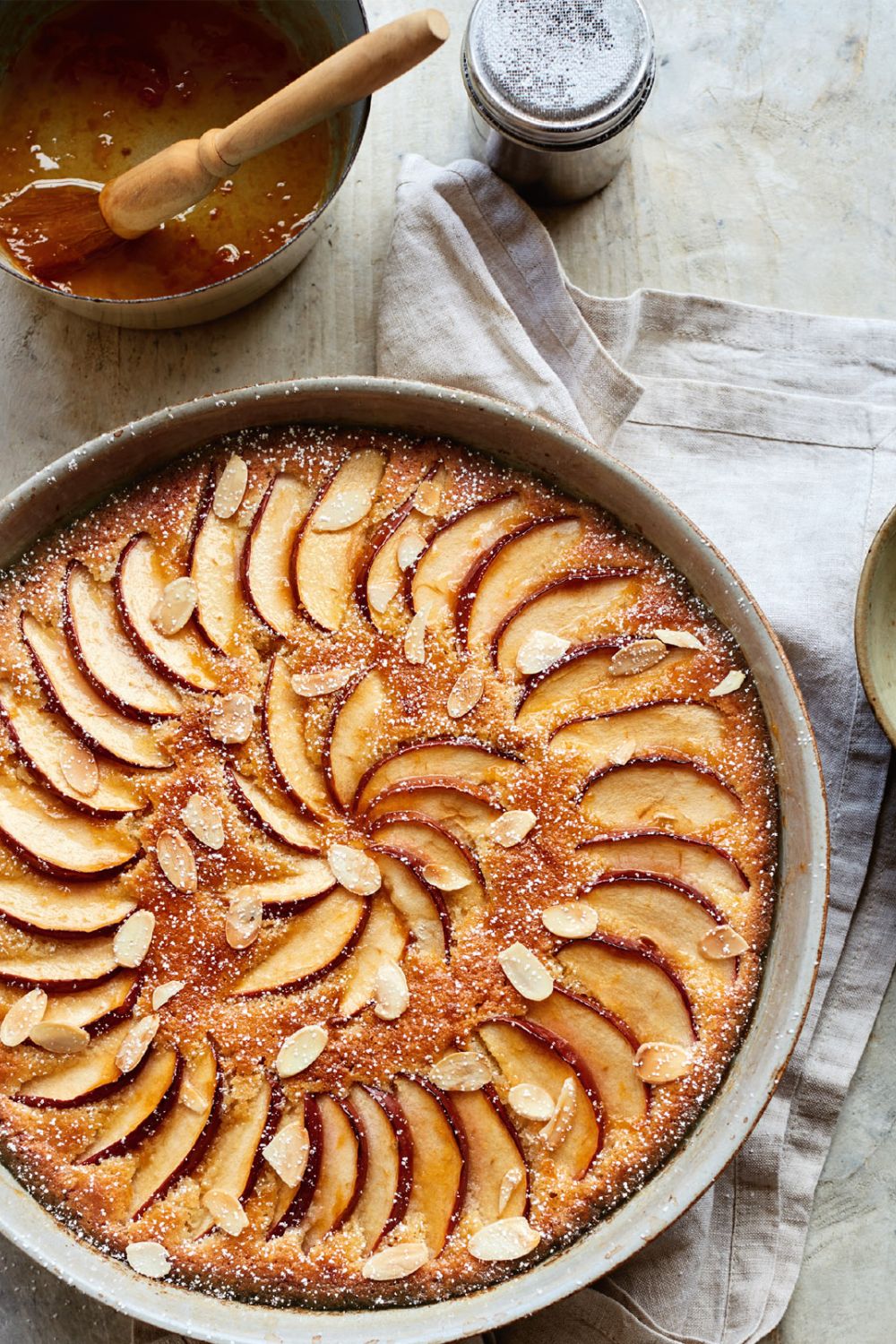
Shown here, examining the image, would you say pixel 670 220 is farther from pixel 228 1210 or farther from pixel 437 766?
pixel 228 1210

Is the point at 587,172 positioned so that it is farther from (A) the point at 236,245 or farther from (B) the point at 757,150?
(A) the point at 236,245

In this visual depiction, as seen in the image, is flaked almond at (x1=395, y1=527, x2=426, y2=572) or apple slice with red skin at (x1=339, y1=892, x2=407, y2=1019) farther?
flaked almond at (x1=395, y1=527, x2=426, y2=572)

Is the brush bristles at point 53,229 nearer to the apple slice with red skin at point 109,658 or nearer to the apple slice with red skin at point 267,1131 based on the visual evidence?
the apple slice with red skin at point 109,658

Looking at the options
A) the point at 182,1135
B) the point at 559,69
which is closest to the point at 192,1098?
the point at 182,1135

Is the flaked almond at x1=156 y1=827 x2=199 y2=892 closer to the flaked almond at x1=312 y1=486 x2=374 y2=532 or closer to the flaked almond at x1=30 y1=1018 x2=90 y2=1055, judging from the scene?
the flaked almond at x1=30 y1=1018 x2=90 y2=1055

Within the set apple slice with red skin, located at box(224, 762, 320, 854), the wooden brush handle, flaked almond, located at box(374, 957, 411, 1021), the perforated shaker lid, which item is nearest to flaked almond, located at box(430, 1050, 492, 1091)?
flaked almond, located at box(374, 957, 411, 1021)

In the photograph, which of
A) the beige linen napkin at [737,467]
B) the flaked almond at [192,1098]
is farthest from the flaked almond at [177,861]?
the beige linen napkin at [737,467]
